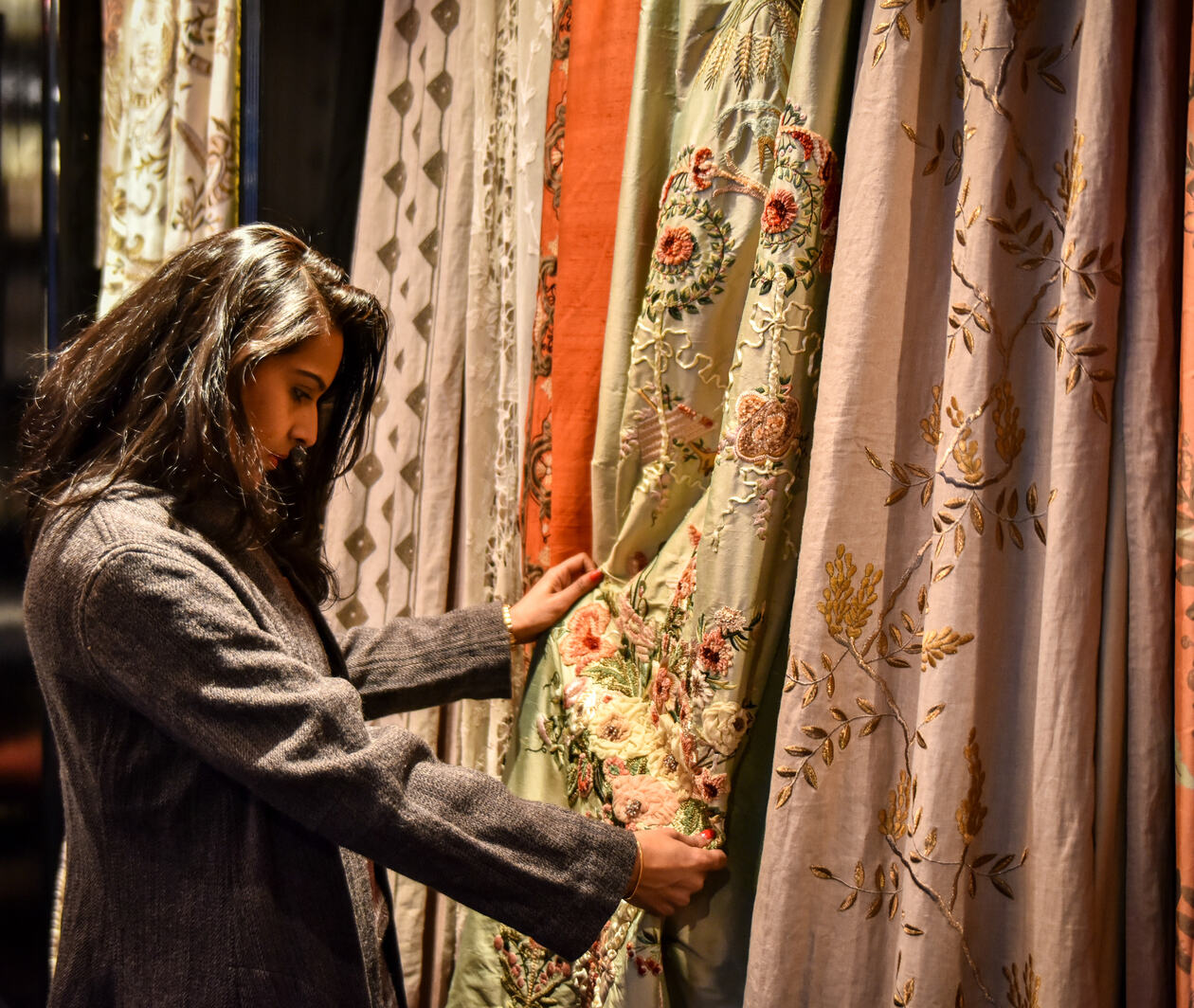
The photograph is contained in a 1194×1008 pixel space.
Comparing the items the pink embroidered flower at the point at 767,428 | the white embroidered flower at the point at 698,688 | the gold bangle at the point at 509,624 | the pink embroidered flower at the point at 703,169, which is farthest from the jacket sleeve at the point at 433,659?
the pink embroidered flower at the point at 703,169

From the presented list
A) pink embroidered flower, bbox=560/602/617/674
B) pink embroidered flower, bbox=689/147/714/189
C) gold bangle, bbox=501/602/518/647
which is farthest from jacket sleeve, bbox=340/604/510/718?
pink embroidered flower, bbox=689/147/714/189

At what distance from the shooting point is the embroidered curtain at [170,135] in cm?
150

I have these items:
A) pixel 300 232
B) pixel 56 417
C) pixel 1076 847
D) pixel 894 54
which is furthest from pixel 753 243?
pixel 300 232

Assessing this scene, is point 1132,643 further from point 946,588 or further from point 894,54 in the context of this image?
point 894,54

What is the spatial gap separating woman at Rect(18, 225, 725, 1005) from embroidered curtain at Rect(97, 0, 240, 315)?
0.71 metres

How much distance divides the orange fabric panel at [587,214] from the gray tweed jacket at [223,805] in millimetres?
391

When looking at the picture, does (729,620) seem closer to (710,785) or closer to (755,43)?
(710,785)

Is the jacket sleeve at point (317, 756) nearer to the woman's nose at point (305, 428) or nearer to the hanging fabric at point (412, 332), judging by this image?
the woman's nose at point (305, 428)

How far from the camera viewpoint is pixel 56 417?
34.7 inches

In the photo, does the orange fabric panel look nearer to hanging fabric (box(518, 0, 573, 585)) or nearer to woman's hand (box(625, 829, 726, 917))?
hanging fabric (box(518, 0, 573, 585))

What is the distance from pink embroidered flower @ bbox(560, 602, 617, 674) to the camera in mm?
1036

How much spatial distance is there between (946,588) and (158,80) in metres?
1.51

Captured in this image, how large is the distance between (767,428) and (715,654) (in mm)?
210

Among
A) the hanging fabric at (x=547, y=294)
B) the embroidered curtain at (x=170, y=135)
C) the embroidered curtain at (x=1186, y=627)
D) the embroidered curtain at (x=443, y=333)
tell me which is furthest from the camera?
the embroidered curtain at (x=170, y=135)
